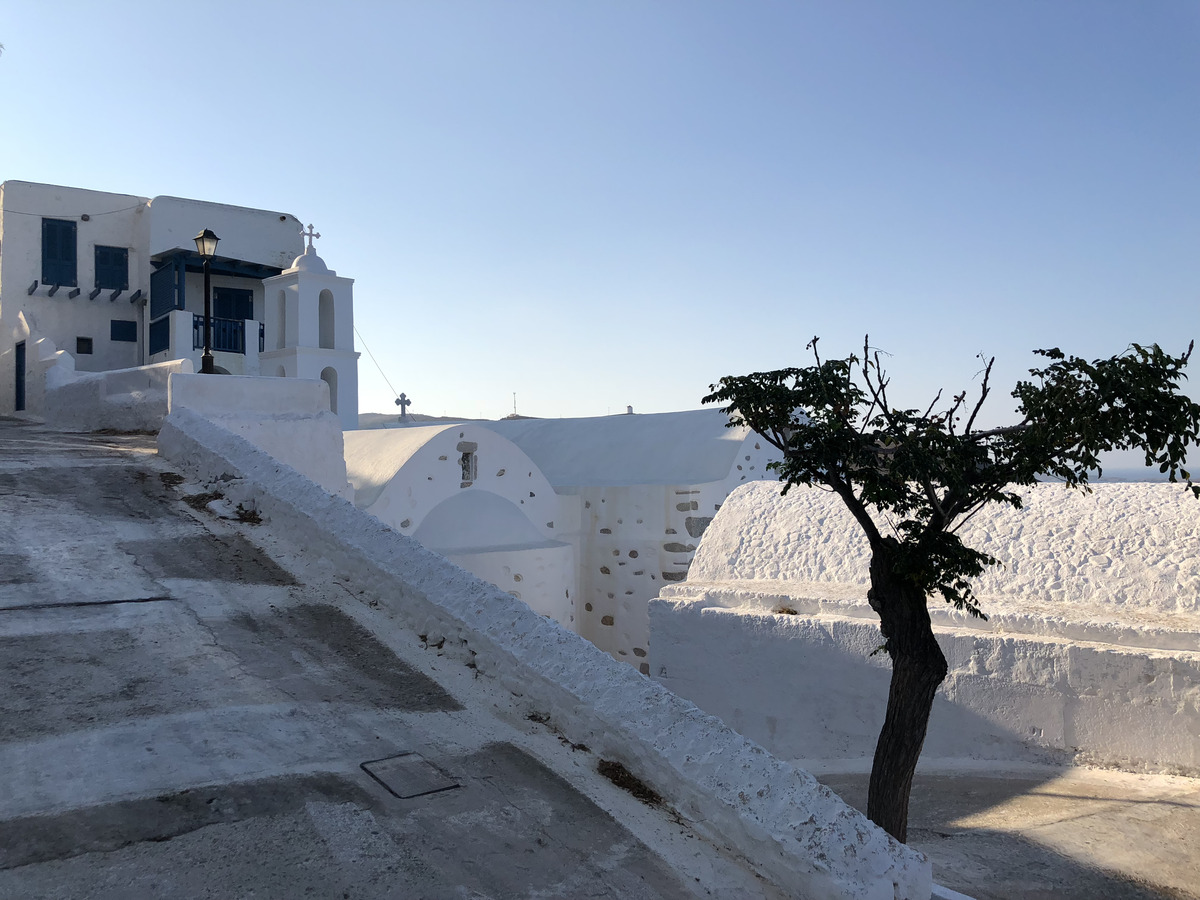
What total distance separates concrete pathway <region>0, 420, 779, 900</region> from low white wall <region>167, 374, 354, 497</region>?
10.4 feet

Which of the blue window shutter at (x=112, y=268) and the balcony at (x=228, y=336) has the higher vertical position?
the blue window shutter at (x=112, y=268)

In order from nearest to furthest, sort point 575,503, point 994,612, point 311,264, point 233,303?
point 994,612
point 575,503
point 311,264
point 233,303

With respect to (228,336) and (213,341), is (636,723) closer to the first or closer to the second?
(213,341)

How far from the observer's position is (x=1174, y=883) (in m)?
4.18

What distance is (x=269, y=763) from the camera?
2.99 metres

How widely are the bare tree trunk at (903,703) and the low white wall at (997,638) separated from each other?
3.97 feet

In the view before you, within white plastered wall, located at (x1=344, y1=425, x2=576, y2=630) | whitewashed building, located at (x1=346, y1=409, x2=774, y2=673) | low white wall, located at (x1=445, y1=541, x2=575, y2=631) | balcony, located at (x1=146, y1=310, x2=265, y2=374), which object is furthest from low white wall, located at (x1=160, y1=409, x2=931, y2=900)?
balcony, located at (x1=146, y1=310, x2=265, y2=374)

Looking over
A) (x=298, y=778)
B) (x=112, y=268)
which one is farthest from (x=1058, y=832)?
(x=112, y=268)

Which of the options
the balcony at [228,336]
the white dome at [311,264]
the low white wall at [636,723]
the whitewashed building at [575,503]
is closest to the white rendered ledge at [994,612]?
the low white wall at [636,723]

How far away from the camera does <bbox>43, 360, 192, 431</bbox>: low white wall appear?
9156mm

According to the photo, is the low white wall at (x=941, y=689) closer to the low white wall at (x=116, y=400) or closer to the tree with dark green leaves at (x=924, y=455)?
the tree with dark green leaves at (x=924, y=455)

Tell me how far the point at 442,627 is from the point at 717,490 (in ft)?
28.7

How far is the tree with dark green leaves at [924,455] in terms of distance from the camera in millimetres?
4469

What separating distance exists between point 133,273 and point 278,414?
14.8 m
